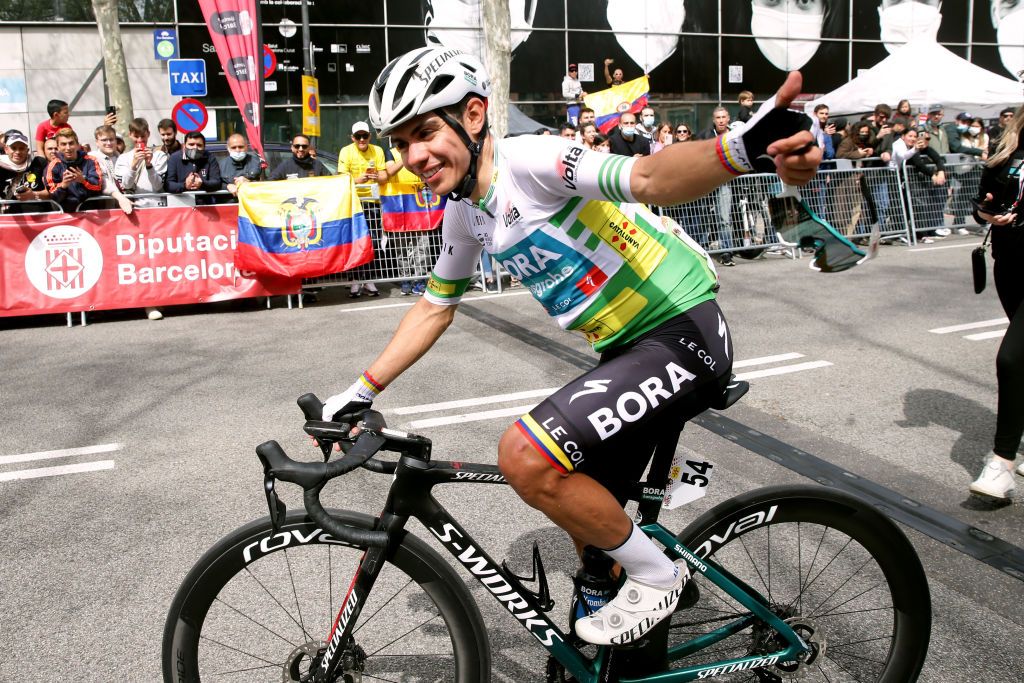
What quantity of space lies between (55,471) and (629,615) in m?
4.14

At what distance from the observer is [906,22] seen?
26.8 meters

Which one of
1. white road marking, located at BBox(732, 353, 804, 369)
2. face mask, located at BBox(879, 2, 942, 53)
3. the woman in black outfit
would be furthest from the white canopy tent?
the woman in black outfit

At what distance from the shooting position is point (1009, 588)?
12.2 feet

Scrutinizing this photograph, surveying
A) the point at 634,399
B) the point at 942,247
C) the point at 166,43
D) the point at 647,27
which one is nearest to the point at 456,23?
the point at 647,27

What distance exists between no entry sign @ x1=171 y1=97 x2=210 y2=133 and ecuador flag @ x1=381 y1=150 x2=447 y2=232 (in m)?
4.55

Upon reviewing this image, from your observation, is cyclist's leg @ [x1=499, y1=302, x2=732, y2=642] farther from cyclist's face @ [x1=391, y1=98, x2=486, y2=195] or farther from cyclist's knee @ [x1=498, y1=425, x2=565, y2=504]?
cyclist's face @ [x1=391, y1=98, x2=486, y2=195]

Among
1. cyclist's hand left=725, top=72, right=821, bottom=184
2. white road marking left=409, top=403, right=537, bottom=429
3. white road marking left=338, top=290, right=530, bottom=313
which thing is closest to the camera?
cyclist's hand left=725, top=72, right=821, bottom=184

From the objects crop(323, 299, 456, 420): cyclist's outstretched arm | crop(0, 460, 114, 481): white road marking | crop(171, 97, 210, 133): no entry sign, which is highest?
crop(171, 97, 210, 133): no entry sign

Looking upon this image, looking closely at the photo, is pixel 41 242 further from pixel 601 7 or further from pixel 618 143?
pixel 601 7

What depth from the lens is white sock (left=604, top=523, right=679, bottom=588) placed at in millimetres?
2465

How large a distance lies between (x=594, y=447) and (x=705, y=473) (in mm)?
455

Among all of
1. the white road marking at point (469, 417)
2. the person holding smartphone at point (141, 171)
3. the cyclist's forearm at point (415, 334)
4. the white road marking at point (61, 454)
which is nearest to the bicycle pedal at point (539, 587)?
the cyclist's forearm at point (415, 334)

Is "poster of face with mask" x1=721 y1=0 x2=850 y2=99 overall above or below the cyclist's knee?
above

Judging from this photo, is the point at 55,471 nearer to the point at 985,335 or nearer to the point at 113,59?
the point at 985,335
